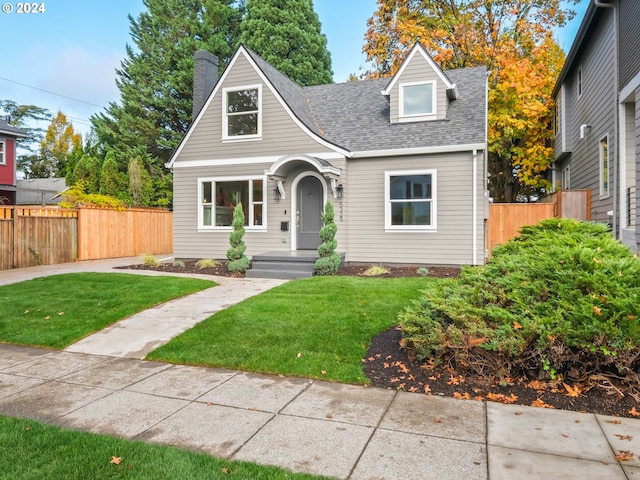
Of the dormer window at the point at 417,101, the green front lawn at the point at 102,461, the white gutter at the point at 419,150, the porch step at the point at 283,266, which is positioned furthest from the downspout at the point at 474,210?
the green front lawn at the point at 102,461

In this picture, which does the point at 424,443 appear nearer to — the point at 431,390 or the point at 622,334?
the point at 431,390

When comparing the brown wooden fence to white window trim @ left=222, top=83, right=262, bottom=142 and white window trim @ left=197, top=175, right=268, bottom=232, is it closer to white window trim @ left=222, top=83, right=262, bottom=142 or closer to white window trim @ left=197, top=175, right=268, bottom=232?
white window trim @ left=197, top=175, right=268, bottom=232

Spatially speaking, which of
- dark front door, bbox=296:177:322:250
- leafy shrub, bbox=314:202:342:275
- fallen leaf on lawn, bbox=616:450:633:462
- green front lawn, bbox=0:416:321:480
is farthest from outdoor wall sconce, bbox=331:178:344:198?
fallen leaf on lawn, bbox=616:450:633:462

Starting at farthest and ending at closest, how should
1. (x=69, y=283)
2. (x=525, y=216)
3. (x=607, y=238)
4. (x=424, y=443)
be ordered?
(x=525, y=216), (x=69, y=283), (x=607, y=238), (x=424, y=443)

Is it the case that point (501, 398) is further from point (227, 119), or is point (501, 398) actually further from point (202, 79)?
point (202, 79)

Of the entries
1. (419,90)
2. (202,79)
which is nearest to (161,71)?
(202,79)

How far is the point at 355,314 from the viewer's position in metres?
6.67

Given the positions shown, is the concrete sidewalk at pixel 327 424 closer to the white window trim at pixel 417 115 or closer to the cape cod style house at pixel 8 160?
the white window trim at pixel 417 115

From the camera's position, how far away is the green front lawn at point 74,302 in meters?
6.73

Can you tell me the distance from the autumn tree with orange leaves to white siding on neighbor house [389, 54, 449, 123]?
6.89 meters

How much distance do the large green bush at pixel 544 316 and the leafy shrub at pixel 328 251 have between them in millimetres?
5774

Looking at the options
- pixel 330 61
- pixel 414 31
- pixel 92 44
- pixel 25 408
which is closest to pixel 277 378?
pixel 25 408

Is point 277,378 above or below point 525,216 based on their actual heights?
below

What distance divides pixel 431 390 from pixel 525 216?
41.7ft
